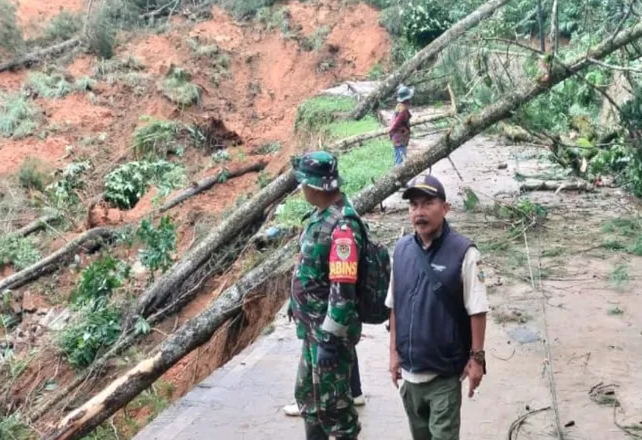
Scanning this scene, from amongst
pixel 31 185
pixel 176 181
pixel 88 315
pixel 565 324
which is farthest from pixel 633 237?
pixel 31 185

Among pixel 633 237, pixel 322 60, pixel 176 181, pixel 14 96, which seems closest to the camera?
pixel 633 237

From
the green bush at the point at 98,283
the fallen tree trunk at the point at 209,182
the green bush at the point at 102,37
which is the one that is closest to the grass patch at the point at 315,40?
the green bush at the point at 102,37

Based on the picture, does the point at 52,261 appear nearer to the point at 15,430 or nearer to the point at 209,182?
the point at 209,182

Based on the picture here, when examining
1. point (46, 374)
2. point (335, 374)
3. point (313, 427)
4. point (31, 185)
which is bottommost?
point (31, 185)

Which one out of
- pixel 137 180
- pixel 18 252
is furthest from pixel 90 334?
pixel 137 180

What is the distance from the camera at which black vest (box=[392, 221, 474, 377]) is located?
3.14m

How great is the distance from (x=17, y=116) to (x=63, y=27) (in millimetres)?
6269

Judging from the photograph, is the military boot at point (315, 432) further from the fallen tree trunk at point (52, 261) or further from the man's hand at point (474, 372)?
the fallen tree trunk at point (52, 261)

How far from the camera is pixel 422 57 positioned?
1509 centimetres

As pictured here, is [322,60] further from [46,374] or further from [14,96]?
[46,374]

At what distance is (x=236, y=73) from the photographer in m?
24.6

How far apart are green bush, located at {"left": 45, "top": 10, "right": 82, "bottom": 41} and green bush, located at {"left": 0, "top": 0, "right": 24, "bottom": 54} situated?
1470 mm

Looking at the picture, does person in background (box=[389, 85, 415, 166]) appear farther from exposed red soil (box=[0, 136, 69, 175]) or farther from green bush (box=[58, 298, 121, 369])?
exposed red soil (box=[0, 136, 69, 175])

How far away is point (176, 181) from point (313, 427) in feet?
45.1
